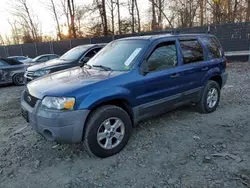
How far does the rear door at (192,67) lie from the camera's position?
4.10 metres

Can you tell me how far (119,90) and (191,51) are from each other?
2012 mm

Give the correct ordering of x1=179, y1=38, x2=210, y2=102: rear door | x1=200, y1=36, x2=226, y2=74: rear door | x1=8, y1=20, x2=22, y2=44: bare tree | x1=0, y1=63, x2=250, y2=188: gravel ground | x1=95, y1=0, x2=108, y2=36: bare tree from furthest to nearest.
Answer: x1=8, y1=20, x2=22, y2=44: bare tree < x1=95, y1=0, x2=108, y2=36: bare tree < x1=200, y1=36, x2=226, y2=74: rear door < x1=179, y1=38, x2=210, y2=102: rear door < x1=0, y1=63, x2=250, y2=188: gravel ground

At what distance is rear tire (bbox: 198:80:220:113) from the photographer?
463 cm

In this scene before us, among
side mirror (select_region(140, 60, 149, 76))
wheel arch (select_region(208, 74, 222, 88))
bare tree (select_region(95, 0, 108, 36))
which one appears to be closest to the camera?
side mirror (select_region(140, 60, 149, 76))

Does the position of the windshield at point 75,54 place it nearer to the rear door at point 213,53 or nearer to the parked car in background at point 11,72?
the parked car in background at point 11,72

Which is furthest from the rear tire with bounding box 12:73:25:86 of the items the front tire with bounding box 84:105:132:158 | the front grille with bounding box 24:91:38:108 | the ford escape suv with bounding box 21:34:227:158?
the front tire with bounding box 84:105:132:158

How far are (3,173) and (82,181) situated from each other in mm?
1148

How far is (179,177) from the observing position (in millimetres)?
2693

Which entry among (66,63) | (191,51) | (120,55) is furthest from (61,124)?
(66,63)

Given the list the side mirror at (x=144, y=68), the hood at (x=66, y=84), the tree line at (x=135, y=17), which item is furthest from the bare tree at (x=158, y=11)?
the hood at (x=66, y=84)

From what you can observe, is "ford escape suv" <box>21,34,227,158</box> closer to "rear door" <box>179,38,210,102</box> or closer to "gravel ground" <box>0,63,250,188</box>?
"rear door" <box>179,38,210,102</box>

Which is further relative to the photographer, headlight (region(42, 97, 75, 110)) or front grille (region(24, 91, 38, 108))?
front grille (region(24, 91, 38, 108))

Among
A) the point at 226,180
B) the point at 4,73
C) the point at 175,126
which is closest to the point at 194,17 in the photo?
the point at 4,73

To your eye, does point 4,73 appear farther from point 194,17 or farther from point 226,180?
point 194,17
